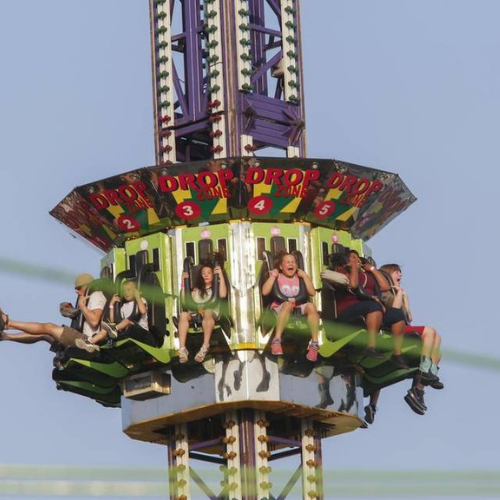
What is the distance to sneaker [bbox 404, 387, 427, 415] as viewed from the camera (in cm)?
6675

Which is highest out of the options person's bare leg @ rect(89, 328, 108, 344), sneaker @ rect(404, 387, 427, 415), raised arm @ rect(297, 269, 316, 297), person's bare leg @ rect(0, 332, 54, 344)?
raised arm @ rect(297, 269, 316, 297)

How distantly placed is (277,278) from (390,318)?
128 inches

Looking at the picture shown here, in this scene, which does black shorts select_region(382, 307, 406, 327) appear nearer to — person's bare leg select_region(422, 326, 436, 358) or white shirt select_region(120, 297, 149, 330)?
person's bare leg select_region(422, 326, 436, 358)

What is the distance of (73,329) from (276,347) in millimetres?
5332

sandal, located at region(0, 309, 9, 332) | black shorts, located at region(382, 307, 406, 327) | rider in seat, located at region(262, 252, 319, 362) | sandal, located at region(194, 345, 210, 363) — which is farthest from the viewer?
black shorts, located at region(382, 307, 406, 327)

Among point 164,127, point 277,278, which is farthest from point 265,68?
point 277,278

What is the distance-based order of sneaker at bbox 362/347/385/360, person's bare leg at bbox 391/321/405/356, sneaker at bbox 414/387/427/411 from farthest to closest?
1. sneaker at bbox 414/387/427/411
2. person's bare leg at bbox 391/321/405/356
3. sneaker at bbox 362/347/385/360

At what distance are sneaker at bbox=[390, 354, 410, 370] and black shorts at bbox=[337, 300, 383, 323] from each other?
6.32 feet

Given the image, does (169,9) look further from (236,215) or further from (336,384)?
(336,384)

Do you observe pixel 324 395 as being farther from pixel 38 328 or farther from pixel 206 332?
pixel 38 328

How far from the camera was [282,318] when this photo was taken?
213 feet

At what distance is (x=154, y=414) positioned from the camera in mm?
66812

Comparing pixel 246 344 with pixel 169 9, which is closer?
pixel 246 344

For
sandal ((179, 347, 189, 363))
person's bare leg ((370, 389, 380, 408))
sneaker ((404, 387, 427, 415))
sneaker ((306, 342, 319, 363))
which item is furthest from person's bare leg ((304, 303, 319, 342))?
person's bare leg ((370, 389, 380, 408))
